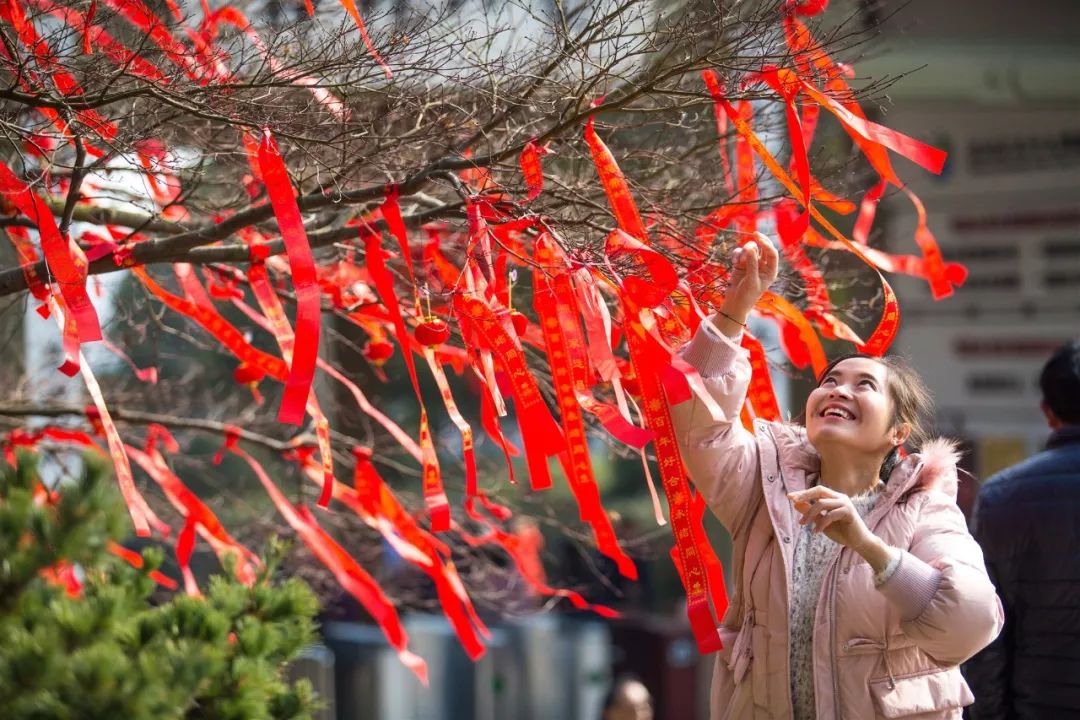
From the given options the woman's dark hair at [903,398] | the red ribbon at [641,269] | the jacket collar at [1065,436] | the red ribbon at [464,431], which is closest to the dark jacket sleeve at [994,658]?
the jacket collar at [1065,436]

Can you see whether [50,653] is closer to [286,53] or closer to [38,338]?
[286,53]

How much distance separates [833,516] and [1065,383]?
1630mm

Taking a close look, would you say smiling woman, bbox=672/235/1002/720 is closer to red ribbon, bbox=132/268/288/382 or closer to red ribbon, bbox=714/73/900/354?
red ribbon, bbox=714/73/900/354

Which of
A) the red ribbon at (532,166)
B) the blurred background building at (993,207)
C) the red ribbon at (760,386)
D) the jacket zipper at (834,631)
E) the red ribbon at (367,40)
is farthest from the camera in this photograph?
the blurred background building at (993,207)

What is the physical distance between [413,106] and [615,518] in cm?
181

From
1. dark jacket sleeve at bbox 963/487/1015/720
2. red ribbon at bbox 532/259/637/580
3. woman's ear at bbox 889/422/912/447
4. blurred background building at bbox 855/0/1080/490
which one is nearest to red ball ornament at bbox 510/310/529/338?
red ribbon at bbox 532/259/637/580

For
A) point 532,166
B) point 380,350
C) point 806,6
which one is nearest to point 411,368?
point 532,166

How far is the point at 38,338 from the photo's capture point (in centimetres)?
603

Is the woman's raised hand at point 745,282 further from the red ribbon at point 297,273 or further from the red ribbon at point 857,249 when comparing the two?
the red ribbon at point 297,273

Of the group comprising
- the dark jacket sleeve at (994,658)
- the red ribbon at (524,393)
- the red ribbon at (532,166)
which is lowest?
the dark jacket sleeve at (994,658)

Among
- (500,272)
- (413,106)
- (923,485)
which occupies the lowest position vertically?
(923,485)

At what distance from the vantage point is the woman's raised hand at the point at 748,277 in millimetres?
2785

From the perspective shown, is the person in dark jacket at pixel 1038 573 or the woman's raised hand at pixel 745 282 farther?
the person in dark jacket at pixel 1038 573

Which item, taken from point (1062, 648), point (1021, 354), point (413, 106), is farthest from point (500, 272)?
point (1021, 354)
